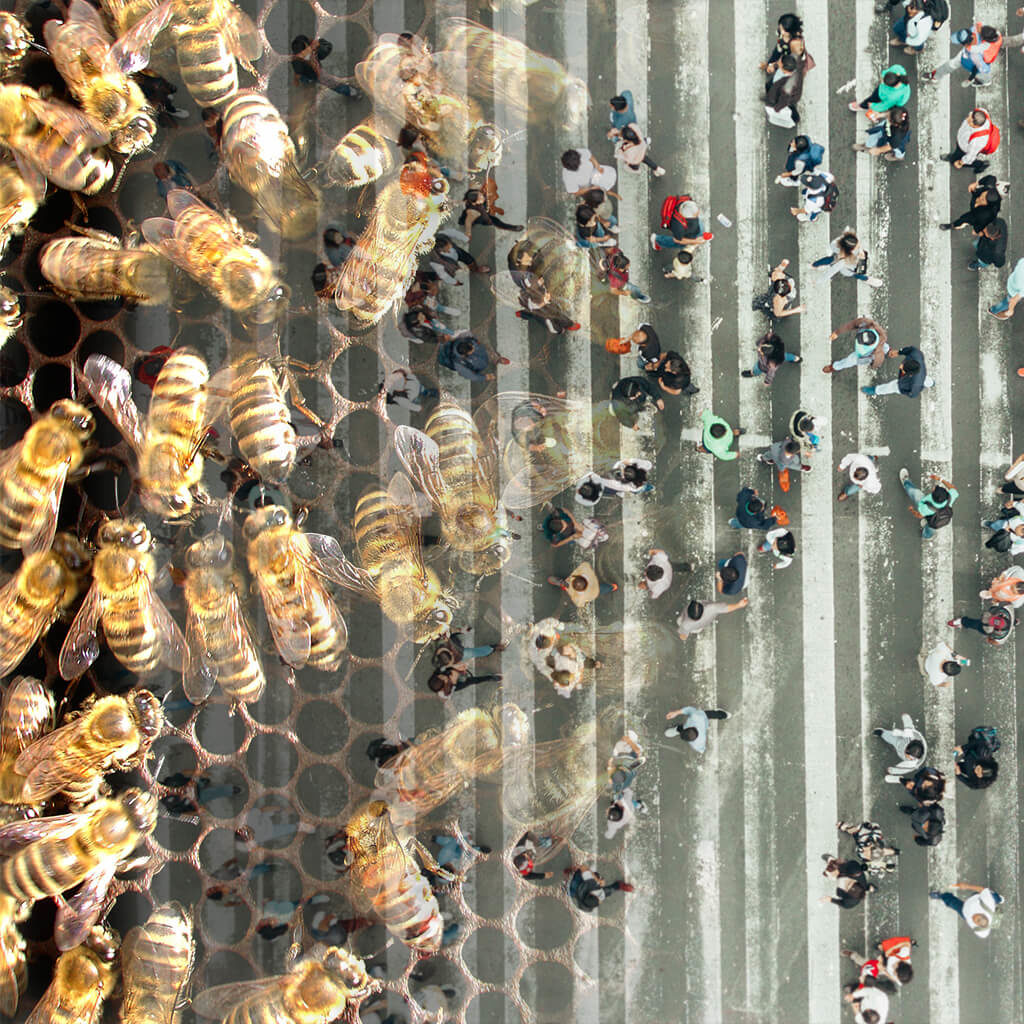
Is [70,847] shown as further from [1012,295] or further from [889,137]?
[1012,295]

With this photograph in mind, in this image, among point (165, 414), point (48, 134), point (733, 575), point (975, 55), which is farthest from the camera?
point (975, 55)

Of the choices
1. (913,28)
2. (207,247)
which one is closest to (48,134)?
(207,247)

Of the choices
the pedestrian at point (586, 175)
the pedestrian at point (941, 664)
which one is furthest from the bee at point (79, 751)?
the pedestrian at point (941, 664)

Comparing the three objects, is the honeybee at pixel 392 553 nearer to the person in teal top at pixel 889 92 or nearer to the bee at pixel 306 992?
the bee at pixel 306 992

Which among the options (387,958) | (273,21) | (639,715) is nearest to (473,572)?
(639,715)

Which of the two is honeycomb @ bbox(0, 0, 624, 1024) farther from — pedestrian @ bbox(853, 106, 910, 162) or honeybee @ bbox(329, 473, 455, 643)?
pedestrian @ bbox(853, 106, 910, 162)

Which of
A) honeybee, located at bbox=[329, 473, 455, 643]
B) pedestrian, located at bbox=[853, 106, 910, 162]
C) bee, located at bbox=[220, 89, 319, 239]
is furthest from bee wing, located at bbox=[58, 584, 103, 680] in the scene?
pedestrian, located at bbox=[853, 106, 910, 162]

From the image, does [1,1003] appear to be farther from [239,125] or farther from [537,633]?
[239,125]
